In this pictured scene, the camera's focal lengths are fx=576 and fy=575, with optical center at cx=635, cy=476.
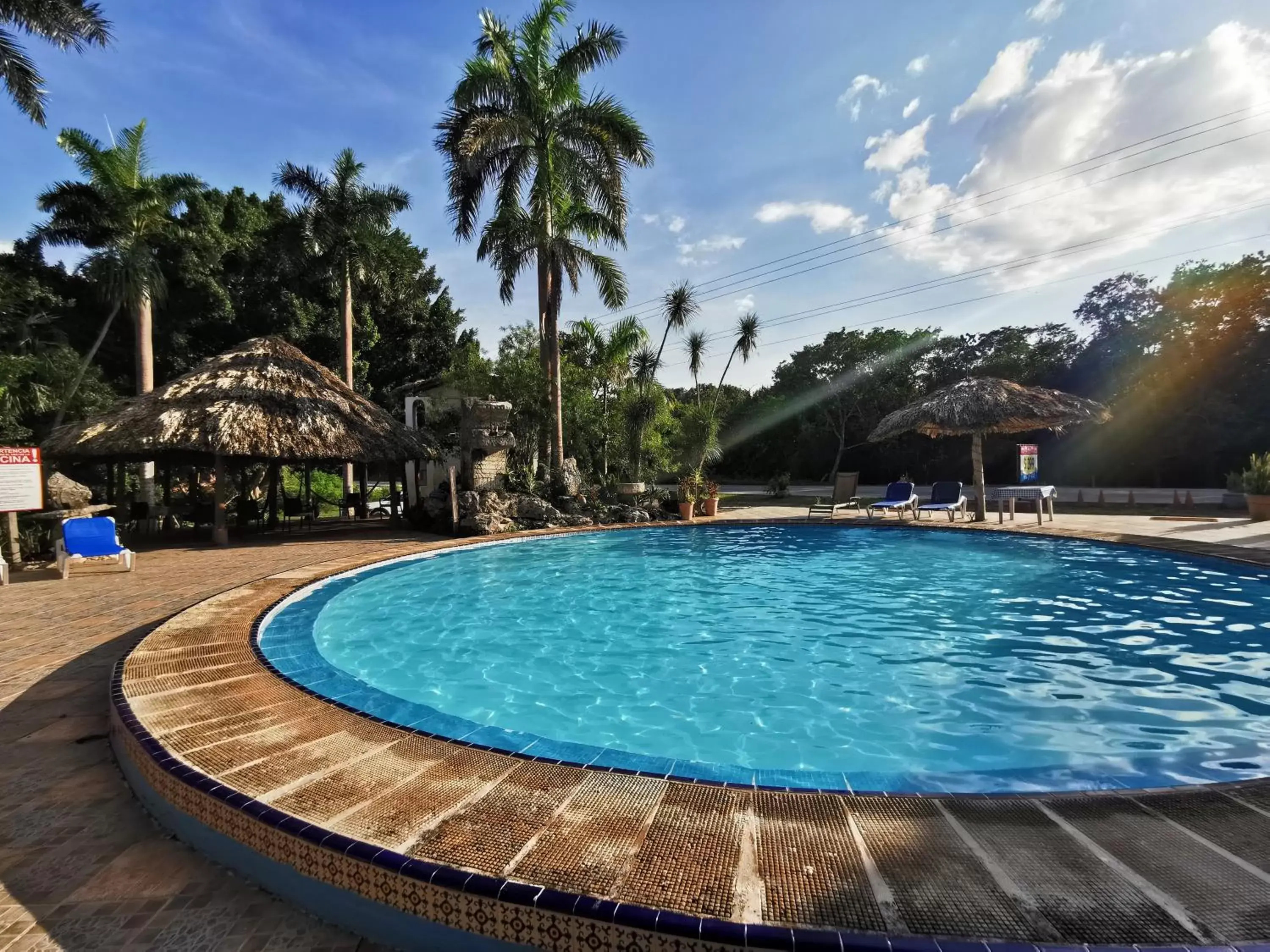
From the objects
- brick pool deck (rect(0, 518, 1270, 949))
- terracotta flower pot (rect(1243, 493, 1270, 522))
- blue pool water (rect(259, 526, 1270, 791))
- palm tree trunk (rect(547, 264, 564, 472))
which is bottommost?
blue pool water (rect(259, 526, 1270, 791))

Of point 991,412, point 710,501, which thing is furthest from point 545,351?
point 991,412

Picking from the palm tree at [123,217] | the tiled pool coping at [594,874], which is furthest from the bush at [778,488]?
the tiled pool coping at [594,874]

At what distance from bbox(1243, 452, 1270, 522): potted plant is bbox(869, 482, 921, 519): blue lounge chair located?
249 inches

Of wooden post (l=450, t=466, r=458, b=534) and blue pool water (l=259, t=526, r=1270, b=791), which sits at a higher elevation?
wooden post (l=450, t=466, r=458, b=534)

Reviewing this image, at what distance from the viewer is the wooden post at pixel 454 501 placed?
12.6m

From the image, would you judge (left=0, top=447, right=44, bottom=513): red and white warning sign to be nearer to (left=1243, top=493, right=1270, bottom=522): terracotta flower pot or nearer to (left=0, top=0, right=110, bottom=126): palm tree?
(left=0, top=0, right=110, bottom=126): palm tree

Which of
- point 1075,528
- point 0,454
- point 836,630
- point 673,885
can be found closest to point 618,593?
point 836,630

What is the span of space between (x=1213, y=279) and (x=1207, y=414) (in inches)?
199

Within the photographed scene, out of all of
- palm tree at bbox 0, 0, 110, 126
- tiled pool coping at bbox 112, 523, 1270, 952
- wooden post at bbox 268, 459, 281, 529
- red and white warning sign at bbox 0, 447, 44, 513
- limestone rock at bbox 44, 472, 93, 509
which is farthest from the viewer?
wooden post at bbox 268, 459, 281, 529

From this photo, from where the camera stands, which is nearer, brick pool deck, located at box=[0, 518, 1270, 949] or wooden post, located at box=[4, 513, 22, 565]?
brick pool deck, located at box=[0, 518, 1270, 949]

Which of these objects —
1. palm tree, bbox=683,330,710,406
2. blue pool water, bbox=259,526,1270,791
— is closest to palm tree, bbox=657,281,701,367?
palm tree, bbox=683,330,710,406

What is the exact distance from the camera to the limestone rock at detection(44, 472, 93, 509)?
10289 mm

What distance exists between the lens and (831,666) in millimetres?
5051

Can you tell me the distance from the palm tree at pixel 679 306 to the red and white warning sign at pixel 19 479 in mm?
20385
